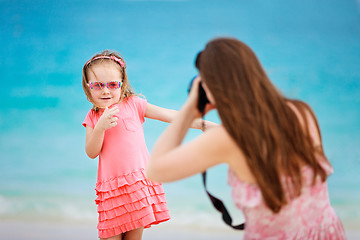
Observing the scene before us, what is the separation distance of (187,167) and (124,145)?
A: 1084 mm

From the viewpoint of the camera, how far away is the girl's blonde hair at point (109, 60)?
7.66ft

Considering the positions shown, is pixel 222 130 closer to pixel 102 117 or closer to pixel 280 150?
pixel 280 150

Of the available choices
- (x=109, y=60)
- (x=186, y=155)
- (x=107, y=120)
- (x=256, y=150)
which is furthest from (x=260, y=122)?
(x=109, y=60)

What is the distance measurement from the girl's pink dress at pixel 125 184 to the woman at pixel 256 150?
3.09 feet

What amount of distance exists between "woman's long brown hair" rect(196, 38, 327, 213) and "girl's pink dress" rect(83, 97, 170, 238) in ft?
A: 3.51

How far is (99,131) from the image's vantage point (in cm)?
Answer: 211

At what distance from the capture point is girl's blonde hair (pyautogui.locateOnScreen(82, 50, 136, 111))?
2.33 meters

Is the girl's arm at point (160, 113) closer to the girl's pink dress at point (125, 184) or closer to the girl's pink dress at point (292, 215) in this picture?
the girl's pink dress at point (125, 184)

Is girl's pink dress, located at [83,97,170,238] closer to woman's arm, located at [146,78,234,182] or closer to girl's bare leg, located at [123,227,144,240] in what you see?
girl's bare leg, located at [123,227,144,240]

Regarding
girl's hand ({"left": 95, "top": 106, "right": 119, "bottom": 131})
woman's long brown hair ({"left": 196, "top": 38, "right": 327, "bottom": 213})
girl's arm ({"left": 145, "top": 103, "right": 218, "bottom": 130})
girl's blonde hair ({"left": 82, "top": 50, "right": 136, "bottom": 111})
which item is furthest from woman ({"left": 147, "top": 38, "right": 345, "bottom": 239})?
girl's blonde hair ({"left": 82, "top": 50, "right": 136, "bottom": 111})

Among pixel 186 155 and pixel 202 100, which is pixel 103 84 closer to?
pixel 202 100

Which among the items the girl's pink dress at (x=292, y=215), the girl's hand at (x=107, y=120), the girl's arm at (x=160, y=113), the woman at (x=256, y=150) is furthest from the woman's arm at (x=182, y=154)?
the girl's arm at (x=160, y=113)

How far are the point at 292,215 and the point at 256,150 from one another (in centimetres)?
25

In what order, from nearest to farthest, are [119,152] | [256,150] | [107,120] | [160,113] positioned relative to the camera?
[256,150] < [107,120] < [119,152] < [160,113]
